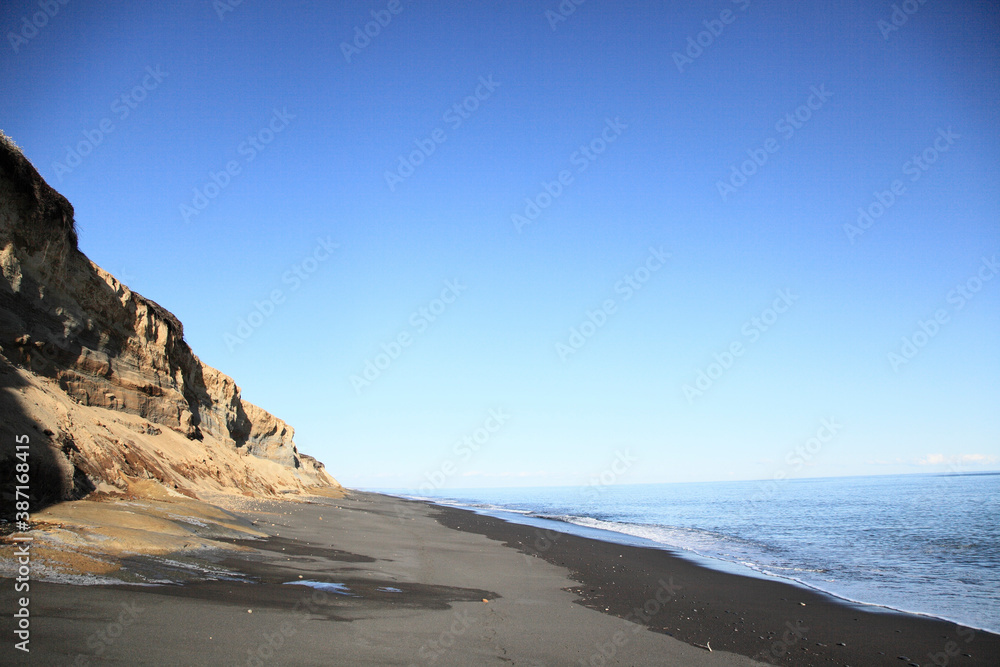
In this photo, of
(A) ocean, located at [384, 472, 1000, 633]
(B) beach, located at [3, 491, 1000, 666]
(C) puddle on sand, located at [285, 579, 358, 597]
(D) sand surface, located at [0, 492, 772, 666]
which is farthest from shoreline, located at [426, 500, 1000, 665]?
(C) puddle on sand, located at [285, 579, 358, 597]

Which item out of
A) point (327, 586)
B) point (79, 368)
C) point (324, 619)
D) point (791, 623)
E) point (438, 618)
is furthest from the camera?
point (79, 368)

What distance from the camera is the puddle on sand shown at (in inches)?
315

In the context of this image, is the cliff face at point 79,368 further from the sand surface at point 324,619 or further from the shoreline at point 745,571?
the shoreline at point 745,571

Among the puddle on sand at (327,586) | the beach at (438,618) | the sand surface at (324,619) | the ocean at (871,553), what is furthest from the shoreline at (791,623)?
the puddle on sand at (327,586)

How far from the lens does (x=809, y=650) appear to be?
739 cm

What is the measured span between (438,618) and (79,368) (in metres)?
17.5

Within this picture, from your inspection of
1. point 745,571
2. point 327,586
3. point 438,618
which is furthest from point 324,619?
point 745,571

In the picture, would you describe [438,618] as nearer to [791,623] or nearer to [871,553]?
[791,623]

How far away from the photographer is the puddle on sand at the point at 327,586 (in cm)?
799

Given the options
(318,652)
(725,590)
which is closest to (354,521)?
(725,590)

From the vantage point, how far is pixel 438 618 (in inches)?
285

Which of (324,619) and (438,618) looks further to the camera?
(438,618)

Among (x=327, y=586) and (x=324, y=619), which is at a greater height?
(x=324, y=619)

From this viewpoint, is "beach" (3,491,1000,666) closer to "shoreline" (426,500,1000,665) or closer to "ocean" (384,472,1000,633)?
"shoreline" (426,500,1000,665)
